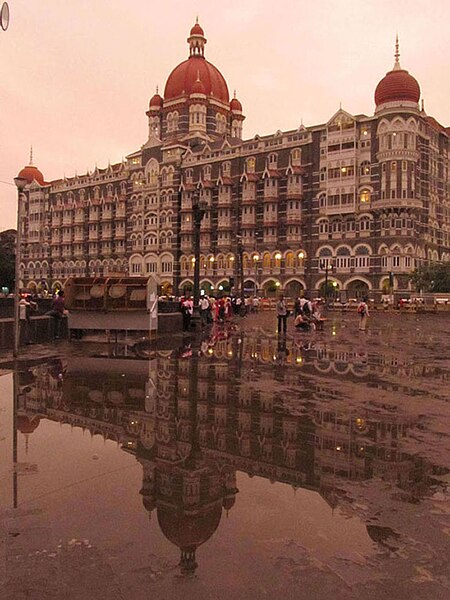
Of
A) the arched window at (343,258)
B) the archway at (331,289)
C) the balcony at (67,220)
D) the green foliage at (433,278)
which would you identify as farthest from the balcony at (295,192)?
the balcony at (67,220)

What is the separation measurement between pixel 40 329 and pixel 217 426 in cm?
1111

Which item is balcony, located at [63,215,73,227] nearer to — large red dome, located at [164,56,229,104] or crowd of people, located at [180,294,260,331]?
large red dome, located at [164,56,229,104]


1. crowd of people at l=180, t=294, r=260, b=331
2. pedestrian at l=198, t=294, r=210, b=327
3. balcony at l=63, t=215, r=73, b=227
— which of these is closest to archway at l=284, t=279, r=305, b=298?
crowd of people at l=180, t=294, r=260, b=331

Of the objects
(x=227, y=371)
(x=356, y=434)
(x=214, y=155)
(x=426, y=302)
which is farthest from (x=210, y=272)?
(x=356, y=434)

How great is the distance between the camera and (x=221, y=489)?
442cm

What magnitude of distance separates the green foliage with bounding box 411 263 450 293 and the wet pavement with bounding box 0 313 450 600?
4928cm

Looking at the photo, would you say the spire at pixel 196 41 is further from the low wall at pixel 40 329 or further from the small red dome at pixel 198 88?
the low wall at pixel 40 329

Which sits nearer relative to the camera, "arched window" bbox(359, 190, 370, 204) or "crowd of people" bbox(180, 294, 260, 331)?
"crowd of people" bbox(180, 294, 260, 331)

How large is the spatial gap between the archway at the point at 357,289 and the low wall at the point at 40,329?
43.3m

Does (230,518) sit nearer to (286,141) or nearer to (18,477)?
(18,477)

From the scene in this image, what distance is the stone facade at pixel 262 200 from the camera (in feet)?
190

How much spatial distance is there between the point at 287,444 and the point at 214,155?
70.6 m

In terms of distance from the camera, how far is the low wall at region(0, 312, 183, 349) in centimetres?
1361

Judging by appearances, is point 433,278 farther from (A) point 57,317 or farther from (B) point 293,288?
(A) point 57,317
